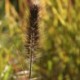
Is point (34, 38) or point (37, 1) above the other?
point (37, 1)

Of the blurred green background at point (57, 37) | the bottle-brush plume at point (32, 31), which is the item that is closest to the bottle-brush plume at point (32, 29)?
the bottle-brush plume at point (32, 31)

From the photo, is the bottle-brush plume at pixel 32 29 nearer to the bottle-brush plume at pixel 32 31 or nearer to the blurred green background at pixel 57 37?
the bottle-brush plume at pixel 32 31

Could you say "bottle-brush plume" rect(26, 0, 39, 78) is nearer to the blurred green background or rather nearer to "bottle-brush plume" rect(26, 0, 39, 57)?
"bottle-brush plume" rect(26, 0, 39, 57)

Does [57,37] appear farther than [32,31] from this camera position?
Yes

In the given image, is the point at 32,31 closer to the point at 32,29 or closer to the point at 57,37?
the point at 32,29

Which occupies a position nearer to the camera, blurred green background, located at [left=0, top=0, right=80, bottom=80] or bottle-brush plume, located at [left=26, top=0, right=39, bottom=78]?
bottle-brush plume, located at [left=26, top=0, right=39, bottom=78]

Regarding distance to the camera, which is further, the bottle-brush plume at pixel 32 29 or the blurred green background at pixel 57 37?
the blurred green background at pixel 57 37

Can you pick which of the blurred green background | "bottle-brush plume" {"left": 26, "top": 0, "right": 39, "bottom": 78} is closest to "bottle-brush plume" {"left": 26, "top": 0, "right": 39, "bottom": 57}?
"bottle-brush plume" {"left": 26, "top": 0, "right": 39, "bottom": 78}

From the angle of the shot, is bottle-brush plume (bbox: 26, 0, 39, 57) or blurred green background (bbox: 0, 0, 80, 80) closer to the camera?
bottle-brush plume (bbox: 26, 0, 39, 57)

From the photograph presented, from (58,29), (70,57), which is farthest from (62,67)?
(58,29)

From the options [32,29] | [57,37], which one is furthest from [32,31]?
[57,37]

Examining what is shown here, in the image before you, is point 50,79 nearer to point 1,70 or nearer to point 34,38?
point 1,70
